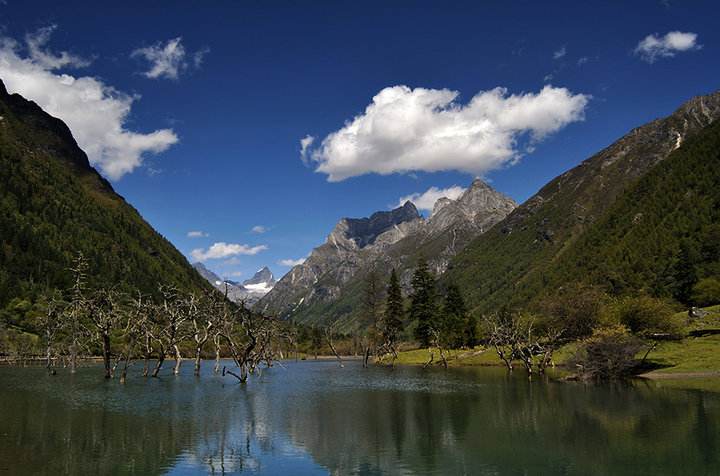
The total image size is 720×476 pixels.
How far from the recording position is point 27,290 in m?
185

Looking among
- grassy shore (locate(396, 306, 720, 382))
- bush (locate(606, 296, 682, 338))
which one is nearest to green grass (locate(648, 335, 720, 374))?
grassy shore (locate(396, 306, 720, 382))

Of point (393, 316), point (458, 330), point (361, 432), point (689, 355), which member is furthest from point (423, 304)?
point (361, 432)

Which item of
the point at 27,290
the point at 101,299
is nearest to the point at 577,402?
the point at 101,299

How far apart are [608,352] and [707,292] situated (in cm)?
4538

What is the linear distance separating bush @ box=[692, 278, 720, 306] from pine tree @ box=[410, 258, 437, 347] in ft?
193

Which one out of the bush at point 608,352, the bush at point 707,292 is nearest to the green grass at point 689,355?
the bush at point 608,352

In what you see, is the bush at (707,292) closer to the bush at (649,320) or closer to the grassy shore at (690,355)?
the grassy shore at (690,355)

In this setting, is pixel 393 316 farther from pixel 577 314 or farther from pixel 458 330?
pixel 577 314

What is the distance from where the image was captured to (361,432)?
38.0 metres

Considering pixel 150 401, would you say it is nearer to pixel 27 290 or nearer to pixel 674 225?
pixel 27 290

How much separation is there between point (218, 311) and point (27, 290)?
5088 inches

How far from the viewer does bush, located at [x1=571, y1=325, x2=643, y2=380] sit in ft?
252

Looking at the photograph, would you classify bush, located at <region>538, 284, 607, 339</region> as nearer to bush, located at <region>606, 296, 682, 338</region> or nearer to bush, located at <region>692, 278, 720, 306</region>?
bush, located at <region>606, 296, 682, 338</region>

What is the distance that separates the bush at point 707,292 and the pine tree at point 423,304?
58857 mm
